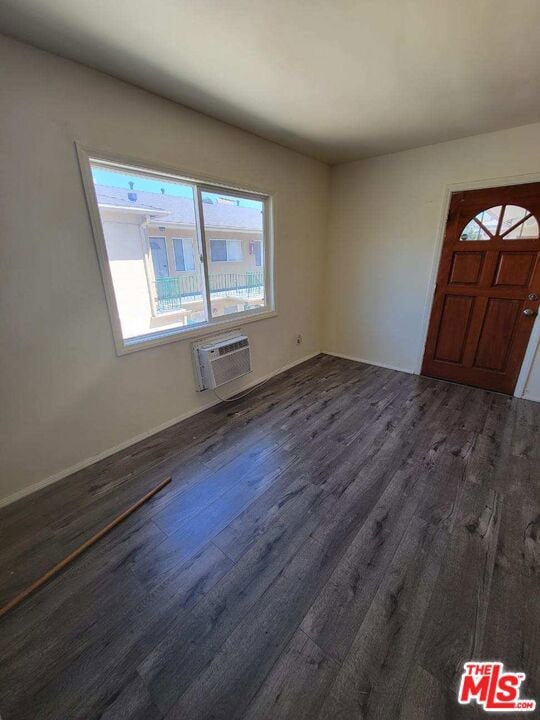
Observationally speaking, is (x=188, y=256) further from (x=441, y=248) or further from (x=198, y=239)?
(x=441, y=248)

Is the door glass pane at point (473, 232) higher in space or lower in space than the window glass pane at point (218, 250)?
higher

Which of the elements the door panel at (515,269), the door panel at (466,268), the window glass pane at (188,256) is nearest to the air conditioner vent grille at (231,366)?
the window glass pane at (188,256)

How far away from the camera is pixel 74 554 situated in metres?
1.47

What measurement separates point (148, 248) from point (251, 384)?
1.77m

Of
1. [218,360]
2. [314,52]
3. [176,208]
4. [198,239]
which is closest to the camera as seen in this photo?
[314,52]

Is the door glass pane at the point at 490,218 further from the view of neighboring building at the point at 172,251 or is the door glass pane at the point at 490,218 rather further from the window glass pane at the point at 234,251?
the window glass pane at the point at 234,251

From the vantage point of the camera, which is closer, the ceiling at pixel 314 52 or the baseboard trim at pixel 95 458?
the ceiling at pixel 314 52

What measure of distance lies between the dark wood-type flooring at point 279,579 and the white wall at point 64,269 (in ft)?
1.07

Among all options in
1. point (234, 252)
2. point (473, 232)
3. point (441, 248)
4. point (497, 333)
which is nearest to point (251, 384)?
point (234, 252)

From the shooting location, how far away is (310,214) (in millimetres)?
3627

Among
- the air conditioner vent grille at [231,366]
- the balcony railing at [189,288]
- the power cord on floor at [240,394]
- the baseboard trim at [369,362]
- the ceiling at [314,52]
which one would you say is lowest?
the power cord on floor at [240,394]

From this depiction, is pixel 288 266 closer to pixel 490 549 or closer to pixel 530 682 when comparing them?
pixel 490 549

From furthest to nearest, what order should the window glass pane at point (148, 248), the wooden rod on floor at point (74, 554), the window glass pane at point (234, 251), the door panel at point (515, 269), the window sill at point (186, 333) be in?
the window glass pane at point (234, 251) < the door panel at point (515, 269) < the window sill at point (186, 333) < the window glass pane at point (148, 248) < the wooden rod on floor at point (74, 554)

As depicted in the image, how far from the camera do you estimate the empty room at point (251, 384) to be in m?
→ 1.11
